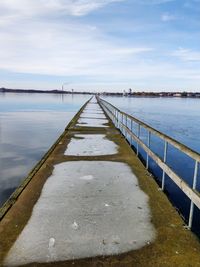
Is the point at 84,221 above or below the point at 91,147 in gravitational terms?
above

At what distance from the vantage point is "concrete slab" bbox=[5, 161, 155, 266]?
3.90 m

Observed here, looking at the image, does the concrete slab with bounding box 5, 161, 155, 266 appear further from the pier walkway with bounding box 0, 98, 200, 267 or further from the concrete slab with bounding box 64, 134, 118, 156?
the concrete slab with bounding box 64, 134, 118, 156

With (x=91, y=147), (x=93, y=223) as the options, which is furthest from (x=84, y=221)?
(x=91, y=147)

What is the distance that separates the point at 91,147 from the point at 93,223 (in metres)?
6.40

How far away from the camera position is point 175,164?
1251 cm

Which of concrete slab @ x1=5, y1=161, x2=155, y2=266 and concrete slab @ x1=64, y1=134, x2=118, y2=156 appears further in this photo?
concrete slab @ x1=64, y1=134, x2=118, y2=156

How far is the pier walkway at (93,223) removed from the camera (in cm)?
378

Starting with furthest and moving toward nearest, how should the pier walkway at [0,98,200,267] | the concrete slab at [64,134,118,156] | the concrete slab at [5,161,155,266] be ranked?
the concrete slab at [64,134,118,156]
the concrete slab at [5,161,155,266]
the pier walkway at [0,98,200,267]

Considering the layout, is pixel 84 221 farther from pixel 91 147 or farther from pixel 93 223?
pixel 91 147

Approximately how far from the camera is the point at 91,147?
11008 mm

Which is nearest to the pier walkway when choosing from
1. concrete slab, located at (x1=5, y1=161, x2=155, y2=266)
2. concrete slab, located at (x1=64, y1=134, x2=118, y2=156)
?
concrete slab, located at (x1=5, y1=161, x2=155, y2=266)

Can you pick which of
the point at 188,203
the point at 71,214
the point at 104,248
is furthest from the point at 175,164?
the point at 104,248

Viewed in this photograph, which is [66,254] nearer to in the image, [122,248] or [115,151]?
[122,248]

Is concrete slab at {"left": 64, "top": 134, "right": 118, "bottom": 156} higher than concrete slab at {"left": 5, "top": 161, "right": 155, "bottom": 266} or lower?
lower
